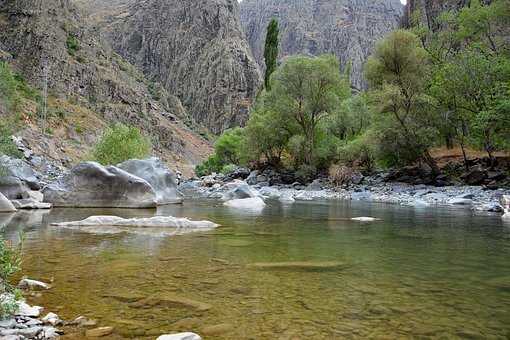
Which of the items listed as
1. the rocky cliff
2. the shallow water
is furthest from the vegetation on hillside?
the rocky cliff

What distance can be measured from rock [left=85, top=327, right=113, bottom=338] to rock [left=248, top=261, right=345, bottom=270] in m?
3.34

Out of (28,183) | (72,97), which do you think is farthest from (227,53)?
(28,183)

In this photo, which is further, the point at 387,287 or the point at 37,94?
the point at 37,94

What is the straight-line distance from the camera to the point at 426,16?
68812 mm

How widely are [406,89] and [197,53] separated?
136250 millimetres

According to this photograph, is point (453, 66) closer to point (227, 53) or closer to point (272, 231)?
point (272, 231)

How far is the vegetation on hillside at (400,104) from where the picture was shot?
3070 cm

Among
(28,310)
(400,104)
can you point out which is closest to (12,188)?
(28,310)

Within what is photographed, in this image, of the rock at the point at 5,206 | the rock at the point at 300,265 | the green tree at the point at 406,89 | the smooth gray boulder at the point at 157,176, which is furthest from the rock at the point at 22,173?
the green tree at the point at 406,89

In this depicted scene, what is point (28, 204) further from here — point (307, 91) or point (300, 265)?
point (307, 91)

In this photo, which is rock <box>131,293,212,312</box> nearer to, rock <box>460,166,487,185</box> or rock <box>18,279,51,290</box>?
rock <box>18,279,51,290</box>

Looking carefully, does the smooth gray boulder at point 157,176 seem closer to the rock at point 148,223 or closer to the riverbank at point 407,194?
the riverbank at point 407,194

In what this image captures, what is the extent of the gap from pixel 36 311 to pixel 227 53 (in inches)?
6095

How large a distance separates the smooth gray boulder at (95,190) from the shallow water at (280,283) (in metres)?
8.31
